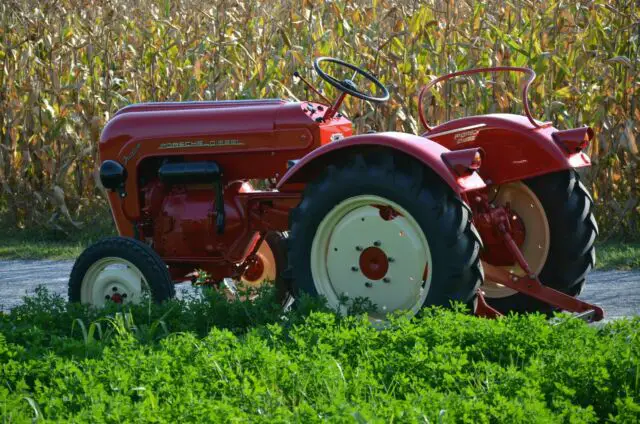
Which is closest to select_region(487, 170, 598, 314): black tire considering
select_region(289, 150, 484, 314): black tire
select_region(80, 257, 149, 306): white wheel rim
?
select_region(289, 150, 484, 314): black tire

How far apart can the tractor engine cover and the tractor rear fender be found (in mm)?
774

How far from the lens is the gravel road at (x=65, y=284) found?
6961mm

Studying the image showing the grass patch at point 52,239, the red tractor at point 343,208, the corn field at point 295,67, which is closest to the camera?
the red tractor at point 343,208

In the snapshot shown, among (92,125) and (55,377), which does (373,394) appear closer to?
(55,377)

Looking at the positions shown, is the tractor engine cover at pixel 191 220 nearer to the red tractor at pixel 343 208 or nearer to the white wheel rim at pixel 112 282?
the red tractor at pixel 343 208

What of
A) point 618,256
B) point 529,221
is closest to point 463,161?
point 529,221

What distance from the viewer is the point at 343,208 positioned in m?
5.60

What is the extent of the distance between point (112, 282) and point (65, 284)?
226 cm

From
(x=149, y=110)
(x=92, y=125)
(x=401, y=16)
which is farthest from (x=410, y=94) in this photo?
(x=149, y=110)

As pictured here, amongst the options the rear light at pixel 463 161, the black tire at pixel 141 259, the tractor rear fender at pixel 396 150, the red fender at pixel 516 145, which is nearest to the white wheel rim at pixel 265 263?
the black tire at pixel 141 259

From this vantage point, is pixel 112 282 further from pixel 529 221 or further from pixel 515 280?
pixel 529 221

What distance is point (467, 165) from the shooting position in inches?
206

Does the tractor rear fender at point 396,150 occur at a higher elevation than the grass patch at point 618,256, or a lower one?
higher

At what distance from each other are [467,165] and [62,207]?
243 inches
